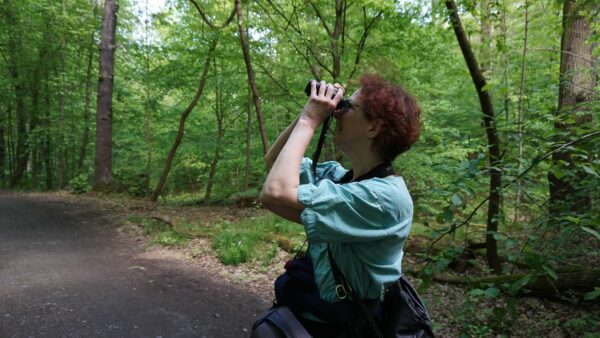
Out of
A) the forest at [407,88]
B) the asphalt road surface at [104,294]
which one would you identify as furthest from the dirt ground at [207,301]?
the forest at [407,88]

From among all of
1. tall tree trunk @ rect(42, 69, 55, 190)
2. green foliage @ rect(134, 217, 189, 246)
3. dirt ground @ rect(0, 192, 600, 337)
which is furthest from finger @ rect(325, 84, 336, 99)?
tall tree trunk @ rect(42, 69, 55, 190)

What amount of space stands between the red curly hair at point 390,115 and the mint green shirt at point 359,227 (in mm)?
143

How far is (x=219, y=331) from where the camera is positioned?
3.72 m

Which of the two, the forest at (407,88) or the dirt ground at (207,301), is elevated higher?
the forest at (407,88)

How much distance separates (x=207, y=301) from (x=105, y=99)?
1006 cm

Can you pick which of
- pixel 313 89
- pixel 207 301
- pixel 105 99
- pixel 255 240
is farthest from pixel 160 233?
pixel 105 99

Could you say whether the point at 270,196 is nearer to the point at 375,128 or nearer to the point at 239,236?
the point at 375,128

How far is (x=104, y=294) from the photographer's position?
170 inches

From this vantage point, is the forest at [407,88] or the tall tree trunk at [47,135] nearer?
the forest at [407,88]

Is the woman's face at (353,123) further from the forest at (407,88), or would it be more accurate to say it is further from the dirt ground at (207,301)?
the dirt ground at (207,301)

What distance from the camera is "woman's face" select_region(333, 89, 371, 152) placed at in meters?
1.48

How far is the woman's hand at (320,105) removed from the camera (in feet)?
4.56

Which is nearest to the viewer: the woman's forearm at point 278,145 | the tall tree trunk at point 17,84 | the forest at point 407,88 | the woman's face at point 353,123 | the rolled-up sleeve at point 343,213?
the rolled-up sleeve at point 343,213

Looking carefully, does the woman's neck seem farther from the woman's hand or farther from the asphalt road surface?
the asphalt road surface
